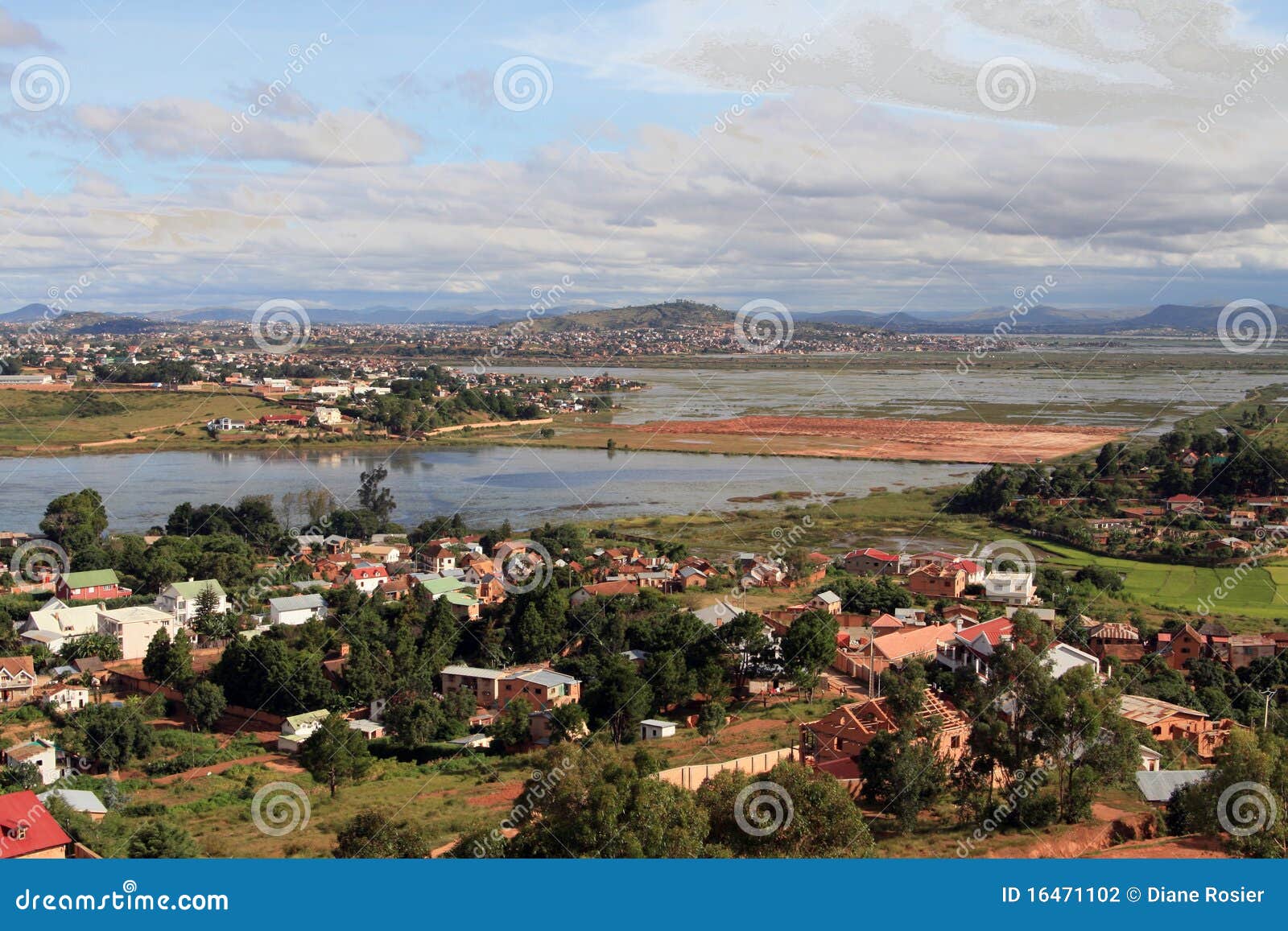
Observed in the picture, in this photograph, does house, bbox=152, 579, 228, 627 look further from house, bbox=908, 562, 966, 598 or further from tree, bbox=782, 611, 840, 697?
house, bbox=908, 562, 966, 598

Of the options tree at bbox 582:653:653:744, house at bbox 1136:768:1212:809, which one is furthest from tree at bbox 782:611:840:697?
house at bbox 1136:768:1212:809

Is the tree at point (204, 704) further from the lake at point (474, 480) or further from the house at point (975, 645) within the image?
the lake at point (474, 480)

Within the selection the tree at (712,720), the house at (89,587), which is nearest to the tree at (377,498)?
the house at (89,587)

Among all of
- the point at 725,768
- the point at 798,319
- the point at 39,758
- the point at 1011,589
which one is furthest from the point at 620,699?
the point at 798,319

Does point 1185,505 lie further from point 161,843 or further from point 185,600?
point 161,843

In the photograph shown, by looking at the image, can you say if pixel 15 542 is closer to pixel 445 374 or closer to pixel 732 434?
pixel 732 434
